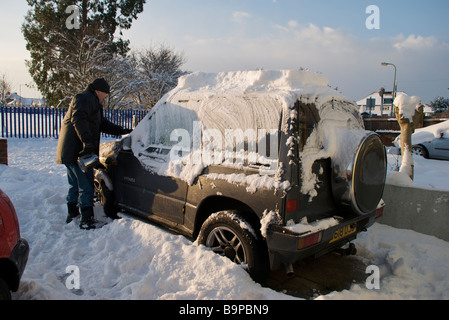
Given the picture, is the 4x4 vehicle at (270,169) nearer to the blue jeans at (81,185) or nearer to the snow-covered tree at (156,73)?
the blue jeans at (81,185)

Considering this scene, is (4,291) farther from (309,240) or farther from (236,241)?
(309,240)

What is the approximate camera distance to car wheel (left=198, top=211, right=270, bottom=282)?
282cm

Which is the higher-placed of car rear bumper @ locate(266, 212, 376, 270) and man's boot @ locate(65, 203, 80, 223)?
car rear bumper @ locate(266, 212, 376, 270)

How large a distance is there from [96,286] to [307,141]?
2280 millimetres

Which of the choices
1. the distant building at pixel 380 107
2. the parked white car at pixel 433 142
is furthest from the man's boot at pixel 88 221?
the parked white car at pixel 433 142

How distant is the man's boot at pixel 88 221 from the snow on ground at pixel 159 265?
11cm

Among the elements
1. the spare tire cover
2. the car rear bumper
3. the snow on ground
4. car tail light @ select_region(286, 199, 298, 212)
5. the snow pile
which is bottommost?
the snow on ground

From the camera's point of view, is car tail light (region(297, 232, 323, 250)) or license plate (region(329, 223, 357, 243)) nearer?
car tail light (region(297, 232, 323, 250))

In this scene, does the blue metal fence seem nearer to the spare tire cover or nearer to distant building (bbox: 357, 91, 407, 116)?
the spare tire cover

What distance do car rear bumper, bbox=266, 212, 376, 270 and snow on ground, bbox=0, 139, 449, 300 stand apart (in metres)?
0.30

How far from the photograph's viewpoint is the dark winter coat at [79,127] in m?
4.11

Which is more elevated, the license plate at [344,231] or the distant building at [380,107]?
the distant building at [380,107]

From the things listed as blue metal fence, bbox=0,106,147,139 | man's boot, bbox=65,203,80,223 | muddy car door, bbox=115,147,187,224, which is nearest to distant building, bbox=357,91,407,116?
muddy car door, bbox=115,147,187,224
